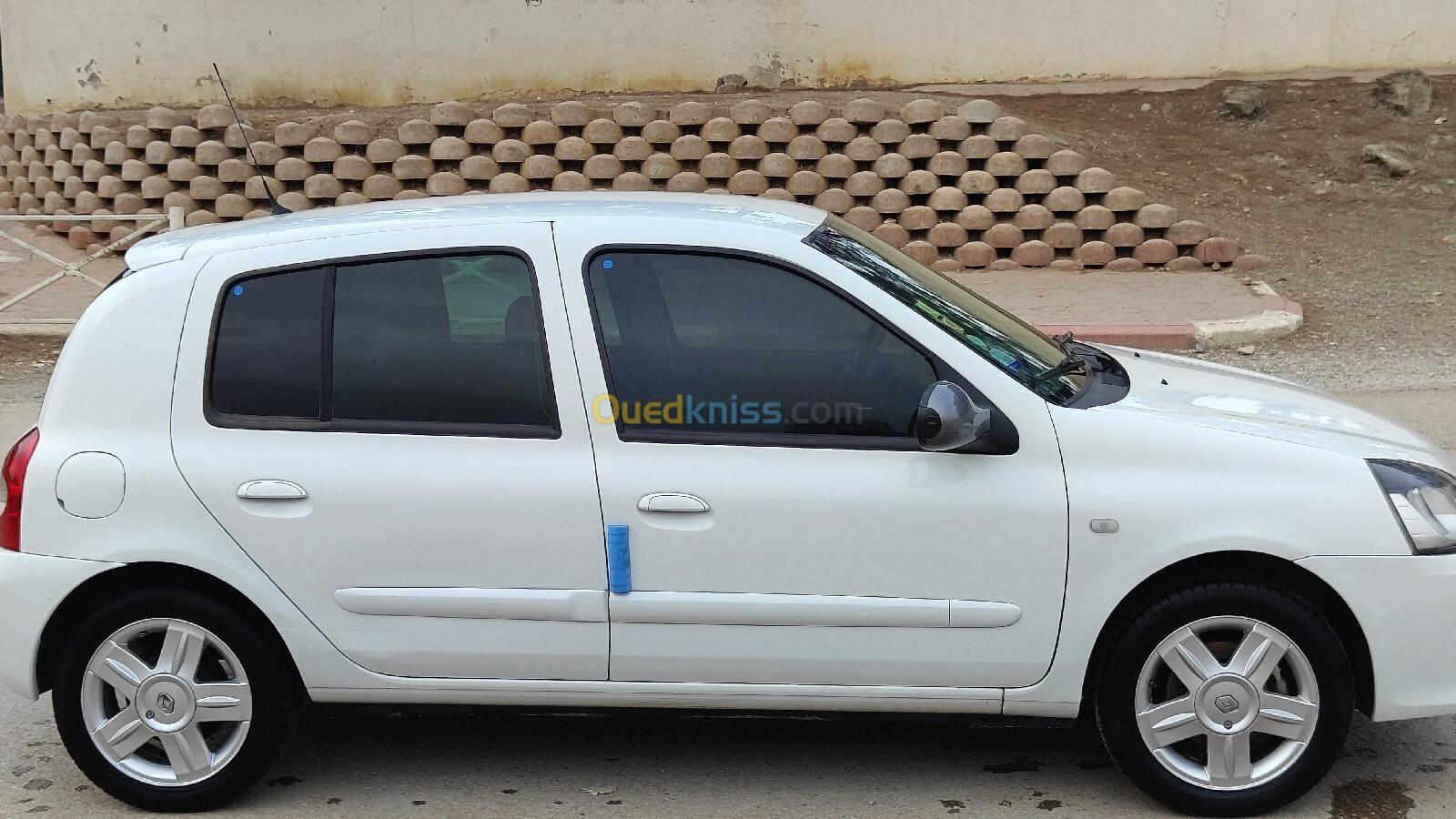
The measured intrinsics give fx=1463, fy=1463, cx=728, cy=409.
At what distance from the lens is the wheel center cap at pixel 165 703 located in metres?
3.88

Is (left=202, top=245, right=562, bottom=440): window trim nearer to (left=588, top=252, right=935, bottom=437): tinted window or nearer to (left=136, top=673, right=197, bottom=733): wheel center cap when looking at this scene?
(left=588, top=252, right=935, bottom=437): tinted window

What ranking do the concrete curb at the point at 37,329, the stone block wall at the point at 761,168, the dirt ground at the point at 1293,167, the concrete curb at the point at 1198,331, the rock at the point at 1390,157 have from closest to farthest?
the concrete curb at the point at 1198,331 → the concrete curb at the point at 37,329 → the dirt ground at the point at 1293,167 → the stone block wall at the point at 761,168 → the rock at the point at 1390,157

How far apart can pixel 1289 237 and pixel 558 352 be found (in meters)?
10.7

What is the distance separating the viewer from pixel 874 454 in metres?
3.77

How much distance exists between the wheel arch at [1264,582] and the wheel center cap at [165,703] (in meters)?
2.38

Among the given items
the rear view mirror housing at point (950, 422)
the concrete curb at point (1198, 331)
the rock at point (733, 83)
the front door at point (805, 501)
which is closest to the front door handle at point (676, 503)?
the front door at point (805, 501)

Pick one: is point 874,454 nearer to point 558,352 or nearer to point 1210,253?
point 558,352

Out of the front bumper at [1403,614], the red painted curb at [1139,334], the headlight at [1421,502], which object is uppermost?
the headlight at [1421,502]

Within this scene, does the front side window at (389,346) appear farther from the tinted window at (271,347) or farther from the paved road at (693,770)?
the paved road at (693,770)

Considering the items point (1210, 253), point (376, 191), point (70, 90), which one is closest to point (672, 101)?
point (376, 191)

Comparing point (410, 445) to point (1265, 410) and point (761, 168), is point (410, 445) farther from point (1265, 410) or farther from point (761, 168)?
point (761, 168)

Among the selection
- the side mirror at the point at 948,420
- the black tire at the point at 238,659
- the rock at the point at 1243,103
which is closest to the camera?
the side mirror at the point at 948,420

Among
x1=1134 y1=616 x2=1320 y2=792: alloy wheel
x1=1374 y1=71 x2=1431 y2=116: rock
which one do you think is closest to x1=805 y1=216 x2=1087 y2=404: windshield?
x1=1134 y1=616 x2=1320 y2=792: alloy wheel

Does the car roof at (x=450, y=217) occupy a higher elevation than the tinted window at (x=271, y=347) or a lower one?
higher
